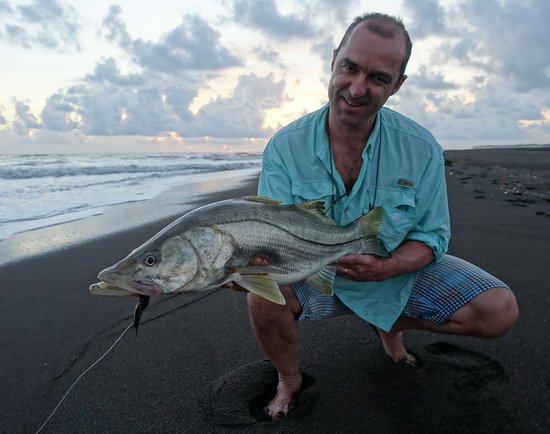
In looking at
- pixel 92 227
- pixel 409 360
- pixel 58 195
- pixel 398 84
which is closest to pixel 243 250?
pixel 409 360

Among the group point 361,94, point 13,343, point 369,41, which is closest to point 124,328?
point 13,343

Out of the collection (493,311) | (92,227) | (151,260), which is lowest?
(92,227)

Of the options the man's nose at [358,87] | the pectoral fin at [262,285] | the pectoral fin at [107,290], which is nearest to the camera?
the pectoral fin at [107,290]

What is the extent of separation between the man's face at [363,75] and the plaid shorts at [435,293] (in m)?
1.23

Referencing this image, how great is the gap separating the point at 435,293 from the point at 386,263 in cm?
44

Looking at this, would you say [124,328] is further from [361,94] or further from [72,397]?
[361,94]

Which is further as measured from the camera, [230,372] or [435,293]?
[230,372]

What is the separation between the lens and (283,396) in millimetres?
2869

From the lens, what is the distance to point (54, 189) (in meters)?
14.2

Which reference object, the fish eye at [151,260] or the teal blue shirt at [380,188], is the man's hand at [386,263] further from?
the fish eye at [151,260]

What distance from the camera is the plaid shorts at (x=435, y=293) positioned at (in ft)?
9.42

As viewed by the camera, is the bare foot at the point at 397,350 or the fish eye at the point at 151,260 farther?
the bare foot at the point at 397,350

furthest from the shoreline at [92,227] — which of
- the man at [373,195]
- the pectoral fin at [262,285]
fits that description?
the pectoral fin at [262,285]

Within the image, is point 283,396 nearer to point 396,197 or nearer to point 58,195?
point 396,197
